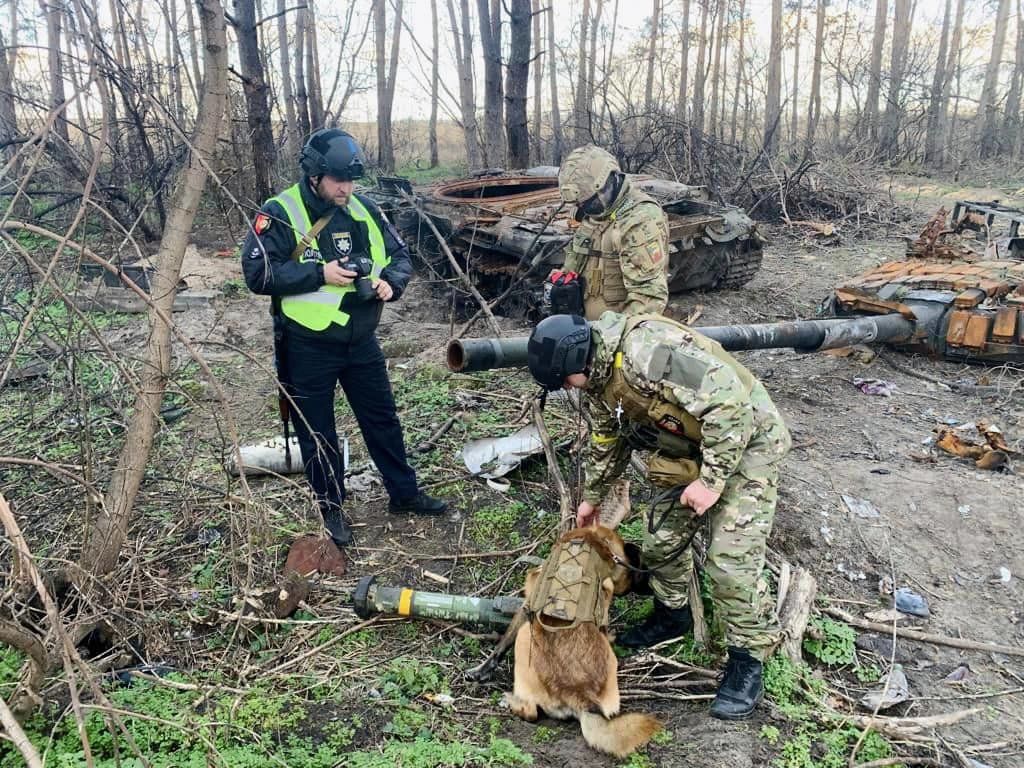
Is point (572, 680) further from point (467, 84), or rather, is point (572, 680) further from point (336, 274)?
point (467, 84)

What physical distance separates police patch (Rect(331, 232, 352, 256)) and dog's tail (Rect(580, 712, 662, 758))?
244cm

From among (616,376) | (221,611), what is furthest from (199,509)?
(616,376)

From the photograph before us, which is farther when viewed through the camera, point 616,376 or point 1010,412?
point 1010,412

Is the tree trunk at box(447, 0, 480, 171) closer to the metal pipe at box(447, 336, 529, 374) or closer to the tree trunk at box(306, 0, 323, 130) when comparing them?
the tree trunk at box(306, 0, 323, 130)

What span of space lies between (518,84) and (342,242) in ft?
30.6

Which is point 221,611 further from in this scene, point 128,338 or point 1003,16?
point 1003,16

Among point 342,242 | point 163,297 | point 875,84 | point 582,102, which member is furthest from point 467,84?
point 163,297

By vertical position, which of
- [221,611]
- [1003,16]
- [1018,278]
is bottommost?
[221,611]

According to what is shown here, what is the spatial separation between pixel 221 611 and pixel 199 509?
1.10 meters

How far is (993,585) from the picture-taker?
151 inches

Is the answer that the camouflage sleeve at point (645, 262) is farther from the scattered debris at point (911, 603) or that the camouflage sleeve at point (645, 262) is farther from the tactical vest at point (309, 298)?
the scattered debris at point (911, 603)

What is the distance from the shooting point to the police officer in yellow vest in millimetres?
3674

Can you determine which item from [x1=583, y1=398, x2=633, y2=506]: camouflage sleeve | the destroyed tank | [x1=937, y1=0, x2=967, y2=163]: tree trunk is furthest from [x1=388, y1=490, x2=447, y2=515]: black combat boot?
[x1=937, y1=0, x2=967, y2=163]: tree trunk

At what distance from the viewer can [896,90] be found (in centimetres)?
1945
